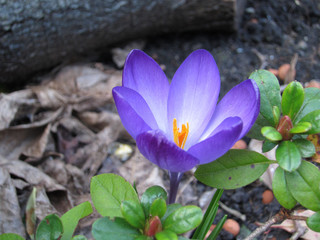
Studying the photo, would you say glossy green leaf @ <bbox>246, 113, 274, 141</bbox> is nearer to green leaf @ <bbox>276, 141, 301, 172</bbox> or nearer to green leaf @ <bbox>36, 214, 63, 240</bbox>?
green leaf @ <bbox>276, 141, 301, 172</bbox>

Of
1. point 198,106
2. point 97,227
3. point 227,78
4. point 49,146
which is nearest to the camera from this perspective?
point 97,227

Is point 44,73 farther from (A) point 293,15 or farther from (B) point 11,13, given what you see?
(A) point 293,15

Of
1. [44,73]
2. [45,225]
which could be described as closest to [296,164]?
[45,225]

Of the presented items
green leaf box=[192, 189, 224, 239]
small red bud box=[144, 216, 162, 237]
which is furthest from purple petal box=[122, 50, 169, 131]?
small red bud box=[144, 216, 162, 237]

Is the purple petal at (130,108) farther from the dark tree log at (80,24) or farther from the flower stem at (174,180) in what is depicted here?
the dark tree log at (80,24)

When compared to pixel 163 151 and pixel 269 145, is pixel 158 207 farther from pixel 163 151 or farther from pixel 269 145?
pixel 269 145

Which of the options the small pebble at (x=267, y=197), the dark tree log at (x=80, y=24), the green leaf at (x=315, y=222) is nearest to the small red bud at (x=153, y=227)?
the green leaf at (x=315, y=222)
